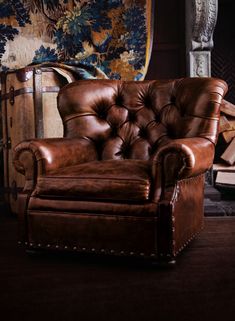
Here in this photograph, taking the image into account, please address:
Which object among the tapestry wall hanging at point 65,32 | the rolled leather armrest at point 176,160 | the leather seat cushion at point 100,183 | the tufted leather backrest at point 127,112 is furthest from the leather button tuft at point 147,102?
the tapestry wall hanging at point 65,32

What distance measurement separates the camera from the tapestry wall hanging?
3.04 m

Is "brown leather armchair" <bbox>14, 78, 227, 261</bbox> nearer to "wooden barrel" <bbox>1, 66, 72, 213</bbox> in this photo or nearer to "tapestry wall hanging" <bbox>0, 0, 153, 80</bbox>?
"wooden barrel" <bbox>1, 66, 72, 213</bbox>

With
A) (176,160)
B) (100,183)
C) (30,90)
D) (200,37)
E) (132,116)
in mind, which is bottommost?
(100,183)

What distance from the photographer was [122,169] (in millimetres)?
1821

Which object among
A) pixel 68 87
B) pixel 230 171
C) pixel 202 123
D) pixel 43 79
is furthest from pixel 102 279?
pixel 230 171

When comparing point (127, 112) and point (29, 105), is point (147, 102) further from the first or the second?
point (29, 105)

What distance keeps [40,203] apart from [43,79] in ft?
3.59

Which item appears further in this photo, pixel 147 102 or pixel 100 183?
pixel 147 102

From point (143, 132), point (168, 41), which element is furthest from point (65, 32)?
point (143, 132)

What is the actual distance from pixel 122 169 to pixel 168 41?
202 cm

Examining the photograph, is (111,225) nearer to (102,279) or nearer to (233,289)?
(102,279)

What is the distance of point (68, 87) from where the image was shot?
7.76 ft

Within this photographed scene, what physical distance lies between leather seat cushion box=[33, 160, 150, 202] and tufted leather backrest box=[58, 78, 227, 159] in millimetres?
343

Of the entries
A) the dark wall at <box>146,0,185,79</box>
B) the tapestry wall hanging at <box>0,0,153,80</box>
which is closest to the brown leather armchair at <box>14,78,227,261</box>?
the tapestry wall hanging at <box>0,0,153,80</box>
